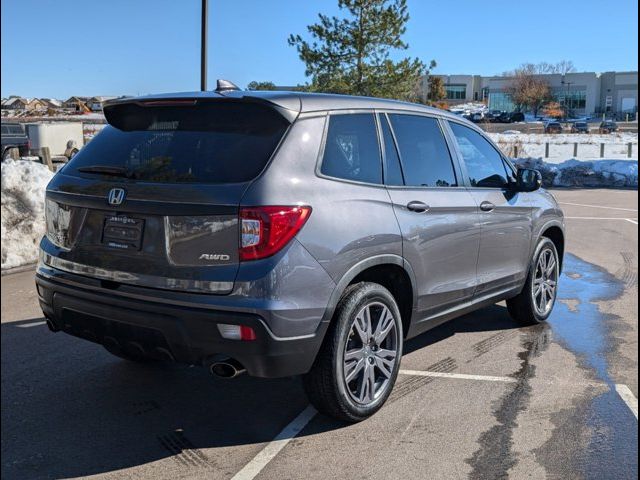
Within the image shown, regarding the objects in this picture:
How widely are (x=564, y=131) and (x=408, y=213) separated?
202 ft

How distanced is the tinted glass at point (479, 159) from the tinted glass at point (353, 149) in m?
1.13

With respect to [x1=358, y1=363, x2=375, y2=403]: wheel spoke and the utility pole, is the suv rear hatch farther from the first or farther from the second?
the utility pole

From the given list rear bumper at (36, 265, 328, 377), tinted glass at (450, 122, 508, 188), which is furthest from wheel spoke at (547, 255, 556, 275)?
rear bumper at (36, 265, 328, 377)

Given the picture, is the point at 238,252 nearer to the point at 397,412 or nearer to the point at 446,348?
the point at 397,412

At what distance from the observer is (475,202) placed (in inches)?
187

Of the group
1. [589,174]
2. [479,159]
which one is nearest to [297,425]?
[479,159]

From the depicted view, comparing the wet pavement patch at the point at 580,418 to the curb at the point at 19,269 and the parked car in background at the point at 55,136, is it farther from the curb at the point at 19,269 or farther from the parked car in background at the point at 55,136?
the parked car in background at the point at 55,136

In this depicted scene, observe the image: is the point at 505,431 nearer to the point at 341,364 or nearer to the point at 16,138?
the point at 341,364

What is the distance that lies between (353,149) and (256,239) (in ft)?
3.30

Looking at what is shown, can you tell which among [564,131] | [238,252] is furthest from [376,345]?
[564,131]

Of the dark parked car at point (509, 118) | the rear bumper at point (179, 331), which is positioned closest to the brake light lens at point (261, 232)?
the rear bumper at point (179, 331)

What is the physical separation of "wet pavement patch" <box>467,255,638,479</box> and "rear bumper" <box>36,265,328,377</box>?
42.8 inches

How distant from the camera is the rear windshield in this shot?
334 centimetres

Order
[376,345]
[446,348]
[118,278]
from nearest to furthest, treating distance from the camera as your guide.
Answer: [118,278], [376,345], [446,348]
